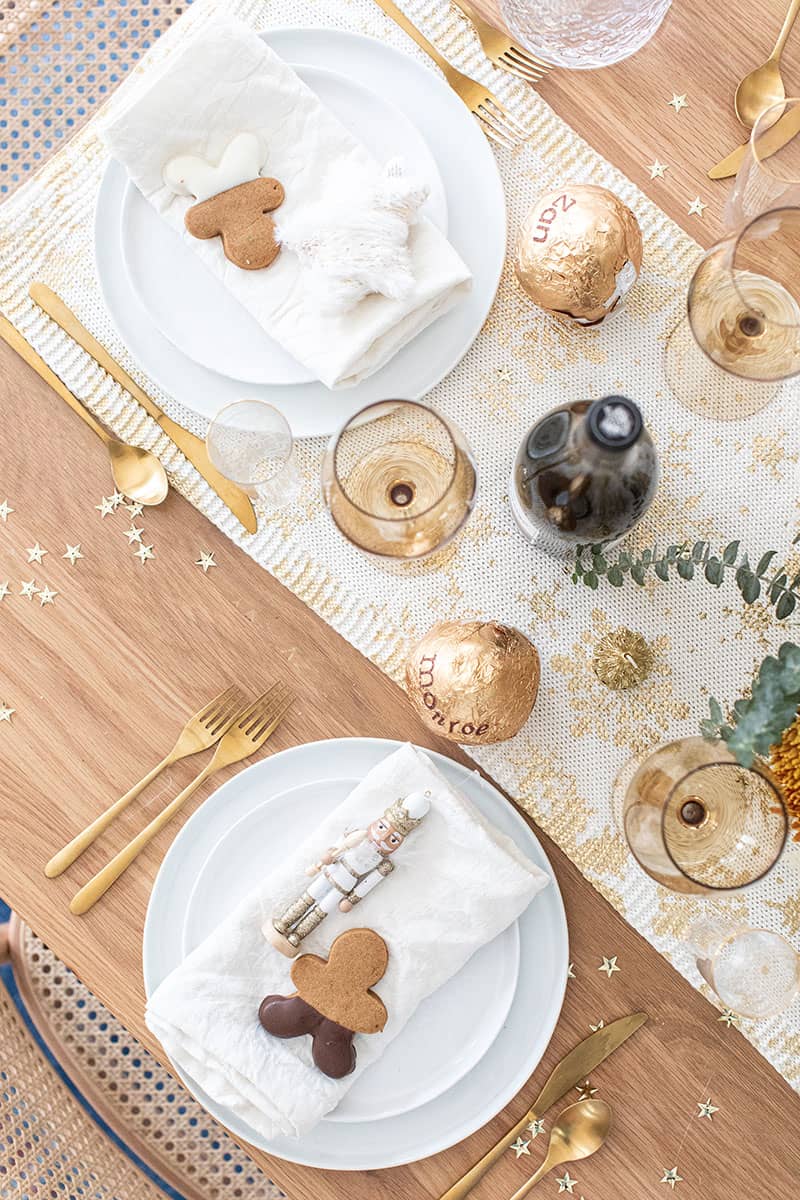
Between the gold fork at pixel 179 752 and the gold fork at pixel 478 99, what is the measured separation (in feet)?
1.95

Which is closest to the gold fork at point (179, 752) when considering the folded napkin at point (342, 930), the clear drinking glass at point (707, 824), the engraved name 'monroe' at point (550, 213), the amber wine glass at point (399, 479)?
the folded napkin at point (342, 930)

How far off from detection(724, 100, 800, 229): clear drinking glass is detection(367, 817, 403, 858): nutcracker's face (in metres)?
0.59

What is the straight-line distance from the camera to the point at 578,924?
3.05 feet

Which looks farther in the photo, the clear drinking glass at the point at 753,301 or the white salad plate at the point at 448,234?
the white salad plate at the point at 448,234

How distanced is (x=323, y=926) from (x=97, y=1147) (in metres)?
0.53

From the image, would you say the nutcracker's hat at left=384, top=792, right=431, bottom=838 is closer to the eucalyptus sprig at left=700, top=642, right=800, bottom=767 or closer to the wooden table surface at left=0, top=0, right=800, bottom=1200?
the wooden table surface at left=0, top=0, right=800, bottom=1200

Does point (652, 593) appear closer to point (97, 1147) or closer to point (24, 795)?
point (24, 795)

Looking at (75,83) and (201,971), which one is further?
(75,83)

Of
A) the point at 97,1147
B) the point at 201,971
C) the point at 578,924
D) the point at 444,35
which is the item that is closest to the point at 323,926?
the point at 201,971

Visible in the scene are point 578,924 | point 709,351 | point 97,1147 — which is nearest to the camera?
point 709,351

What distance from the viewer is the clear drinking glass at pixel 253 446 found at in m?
→ 0.91

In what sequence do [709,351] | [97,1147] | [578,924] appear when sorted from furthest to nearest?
1. [97,1147]
2. [578,924]
3. [709,351]

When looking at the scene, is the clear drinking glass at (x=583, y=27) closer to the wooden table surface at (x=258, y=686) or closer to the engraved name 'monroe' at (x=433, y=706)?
the wooden table surface at (x=258, y=686)

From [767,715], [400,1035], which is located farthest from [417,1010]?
[767,715]
